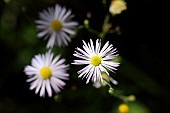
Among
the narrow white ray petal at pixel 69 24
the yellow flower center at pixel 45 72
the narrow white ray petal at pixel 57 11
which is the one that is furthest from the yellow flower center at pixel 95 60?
the narrow white ray petal at pixel 57 11

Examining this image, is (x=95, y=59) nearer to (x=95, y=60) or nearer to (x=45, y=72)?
(x=95, y=60)

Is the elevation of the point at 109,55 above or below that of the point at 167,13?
below

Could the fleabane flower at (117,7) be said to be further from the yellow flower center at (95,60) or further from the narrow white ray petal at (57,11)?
the yellow flower center at (95,60)

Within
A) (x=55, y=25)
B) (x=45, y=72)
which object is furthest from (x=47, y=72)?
(x=55, y=25)

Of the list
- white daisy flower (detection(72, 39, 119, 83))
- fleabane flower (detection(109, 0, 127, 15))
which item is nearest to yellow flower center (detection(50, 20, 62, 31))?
fleabane flower (detection(109, 0, 127, 15))

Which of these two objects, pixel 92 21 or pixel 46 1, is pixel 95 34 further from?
pixel 46 1

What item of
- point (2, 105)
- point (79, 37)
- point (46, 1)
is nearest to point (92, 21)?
point (79, 37)
